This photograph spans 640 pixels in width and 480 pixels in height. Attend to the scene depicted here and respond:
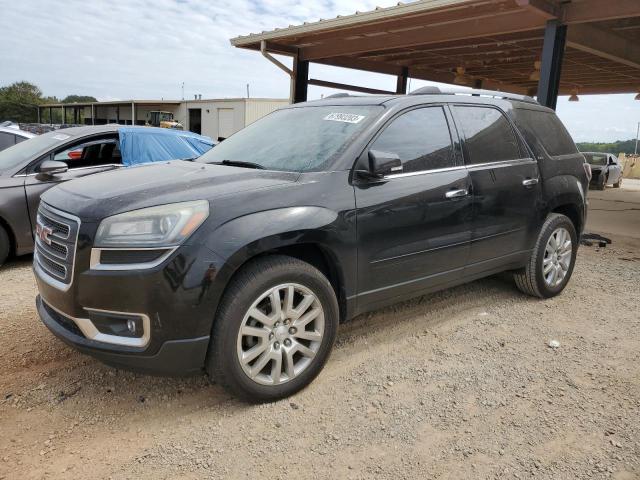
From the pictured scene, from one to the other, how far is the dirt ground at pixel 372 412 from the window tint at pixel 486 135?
1.36 metres

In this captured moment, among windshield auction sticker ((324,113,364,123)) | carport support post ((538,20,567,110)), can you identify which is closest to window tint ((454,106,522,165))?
windshield auction sticker ((324,113,364,123))

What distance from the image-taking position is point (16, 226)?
521 cm

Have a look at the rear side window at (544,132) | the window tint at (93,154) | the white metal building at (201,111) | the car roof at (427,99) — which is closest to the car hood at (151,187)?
the car roof at (427,99)

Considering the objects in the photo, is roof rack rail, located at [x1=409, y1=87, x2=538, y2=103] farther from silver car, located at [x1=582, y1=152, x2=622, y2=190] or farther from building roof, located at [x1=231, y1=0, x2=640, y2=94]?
silver car, located at [x1=582, y1=152, x2=622, y2=190]

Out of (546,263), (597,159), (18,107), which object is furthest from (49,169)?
(18,107)

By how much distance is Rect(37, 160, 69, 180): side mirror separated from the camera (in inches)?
208

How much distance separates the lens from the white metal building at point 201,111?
29.7 m

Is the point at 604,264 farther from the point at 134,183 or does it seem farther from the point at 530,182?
the point at 134,183

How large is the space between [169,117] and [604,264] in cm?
3422

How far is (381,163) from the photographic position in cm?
297

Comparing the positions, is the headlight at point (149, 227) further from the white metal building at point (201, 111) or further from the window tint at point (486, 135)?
the white metal building at point (201, 111)

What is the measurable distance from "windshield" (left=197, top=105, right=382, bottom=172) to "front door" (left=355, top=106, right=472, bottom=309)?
0.23 meters

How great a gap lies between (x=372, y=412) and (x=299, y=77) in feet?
33.1

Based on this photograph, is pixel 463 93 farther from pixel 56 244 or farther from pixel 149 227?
pixel 56 244
